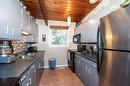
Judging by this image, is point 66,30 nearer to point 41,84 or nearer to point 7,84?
point 41,84

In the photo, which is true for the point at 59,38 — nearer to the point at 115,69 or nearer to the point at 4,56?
the point at 4,56

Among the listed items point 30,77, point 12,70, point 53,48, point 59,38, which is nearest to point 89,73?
point 30,77

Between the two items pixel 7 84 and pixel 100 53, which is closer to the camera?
pixel 7 84

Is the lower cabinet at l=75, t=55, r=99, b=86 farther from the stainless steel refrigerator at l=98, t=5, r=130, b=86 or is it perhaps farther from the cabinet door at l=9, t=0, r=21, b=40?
the cabinet door at l=9, t=0, r=21, b=40

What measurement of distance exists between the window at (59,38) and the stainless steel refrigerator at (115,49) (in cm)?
459

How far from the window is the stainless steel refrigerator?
459cm

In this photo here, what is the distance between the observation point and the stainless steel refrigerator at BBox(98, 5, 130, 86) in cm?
130

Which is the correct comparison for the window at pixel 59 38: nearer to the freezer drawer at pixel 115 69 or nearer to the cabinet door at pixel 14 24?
the cabinet door at pixel 14 24

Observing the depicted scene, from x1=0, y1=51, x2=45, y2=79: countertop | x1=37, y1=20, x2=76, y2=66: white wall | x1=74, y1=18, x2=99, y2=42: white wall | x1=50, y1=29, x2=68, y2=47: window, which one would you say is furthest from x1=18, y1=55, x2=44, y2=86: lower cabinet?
x1=50, y1=29, x2=68, y2=47: window

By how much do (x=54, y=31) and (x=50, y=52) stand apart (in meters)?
1.13

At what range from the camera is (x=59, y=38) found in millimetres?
6520

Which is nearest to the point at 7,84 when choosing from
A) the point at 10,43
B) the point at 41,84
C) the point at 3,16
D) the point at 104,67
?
the point at 3,16

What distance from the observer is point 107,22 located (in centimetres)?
175

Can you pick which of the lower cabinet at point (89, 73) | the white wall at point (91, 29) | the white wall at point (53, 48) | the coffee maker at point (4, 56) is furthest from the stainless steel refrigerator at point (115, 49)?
the white wall at point (53, 48)
